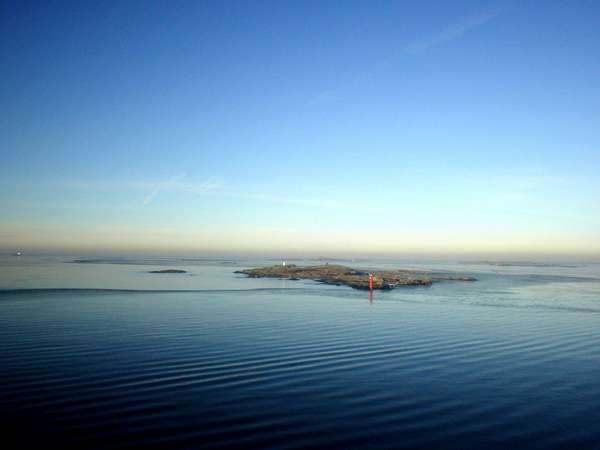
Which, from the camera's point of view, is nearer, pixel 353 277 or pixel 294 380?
pixel 294 380

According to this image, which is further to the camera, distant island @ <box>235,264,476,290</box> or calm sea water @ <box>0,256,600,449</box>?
distant island @ <box>235,264,476,290</box>

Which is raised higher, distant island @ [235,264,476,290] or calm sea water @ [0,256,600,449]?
distant island @ [235,264,476,290]

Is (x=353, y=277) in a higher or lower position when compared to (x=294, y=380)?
higher

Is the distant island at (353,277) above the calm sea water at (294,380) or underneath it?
above

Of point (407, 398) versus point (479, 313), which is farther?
point (479, 313)

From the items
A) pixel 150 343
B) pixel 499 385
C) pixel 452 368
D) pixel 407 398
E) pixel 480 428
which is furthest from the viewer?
pixel 150 343

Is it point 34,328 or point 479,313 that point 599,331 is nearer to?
point 479,313

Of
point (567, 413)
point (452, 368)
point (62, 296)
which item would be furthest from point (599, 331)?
point (62, 296)

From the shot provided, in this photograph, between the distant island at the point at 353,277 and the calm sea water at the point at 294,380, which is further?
the distant island at the point at 353,277
